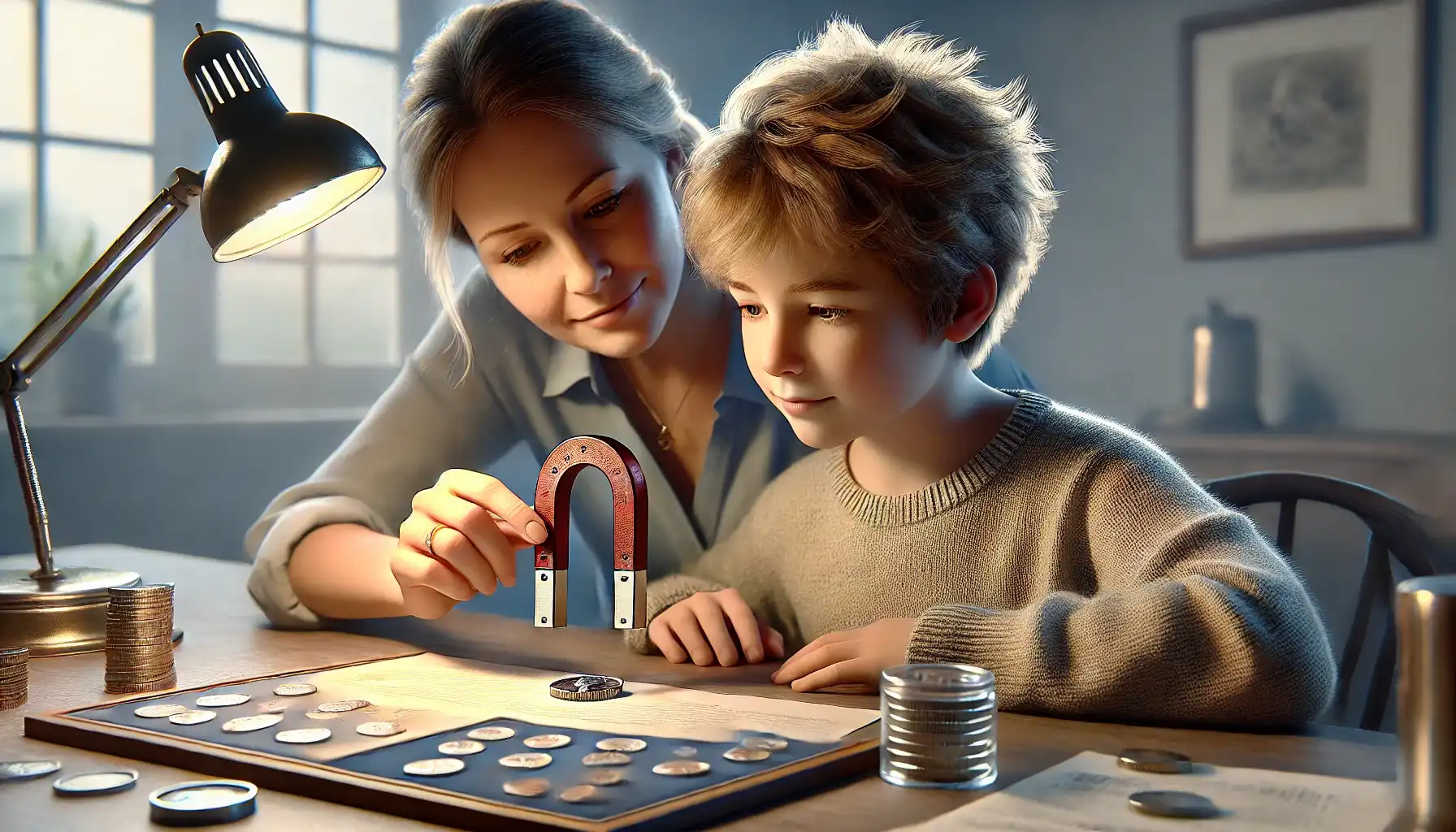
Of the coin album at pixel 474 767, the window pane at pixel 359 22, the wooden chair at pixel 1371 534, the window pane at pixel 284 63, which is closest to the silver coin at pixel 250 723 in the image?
the coin album at pixel 474 767

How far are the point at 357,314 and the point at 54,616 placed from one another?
8.64 feet

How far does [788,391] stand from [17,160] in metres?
2.71

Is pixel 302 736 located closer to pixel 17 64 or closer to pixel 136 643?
pixel 136 643

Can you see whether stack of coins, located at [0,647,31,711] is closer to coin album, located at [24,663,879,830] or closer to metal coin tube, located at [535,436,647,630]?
coin album, located at [24,663,879,830]

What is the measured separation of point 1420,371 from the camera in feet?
11.1

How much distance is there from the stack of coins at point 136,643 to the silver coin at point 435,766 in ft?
1.41

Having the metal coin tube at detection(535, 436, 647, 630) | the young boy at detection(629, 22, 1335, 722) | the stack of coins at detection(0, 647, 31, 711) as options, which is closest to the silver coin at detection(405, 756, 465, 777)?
the metal coin tube at detection(535, 436, 647, 630)

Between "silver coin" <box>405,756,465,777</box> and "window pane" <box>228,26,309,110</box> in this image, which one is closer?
"silver coin" <box>405,756,465,777</box>

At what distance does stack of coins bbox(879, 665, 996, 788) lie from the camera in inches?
30.4

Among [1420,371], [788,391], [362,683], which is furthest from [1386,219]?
[362,683]

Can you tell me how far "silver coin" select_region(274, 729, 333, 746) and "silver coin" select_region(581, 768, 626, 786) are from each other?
21 centimetres

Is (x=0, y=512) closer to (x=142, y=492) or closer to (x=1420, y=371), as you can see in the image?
(x=142, y=492)

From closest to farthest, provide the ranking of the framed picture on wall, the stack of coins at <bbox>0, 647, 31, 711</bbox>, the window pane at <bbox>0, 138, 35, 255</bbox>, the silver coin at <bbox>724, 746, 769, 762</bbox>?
1. the silver coin at <bbox>724, 746, 769, 762</bbox>
2. the stack of coins at <bbox>0, 647, 31, 711</bbox>
3. the window pane at <bbox>0, 138, 35, 255</bbox>
4. the framed picture on wall

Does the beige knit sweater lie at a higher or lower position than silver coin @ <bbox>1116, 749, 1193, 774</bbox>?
higher
